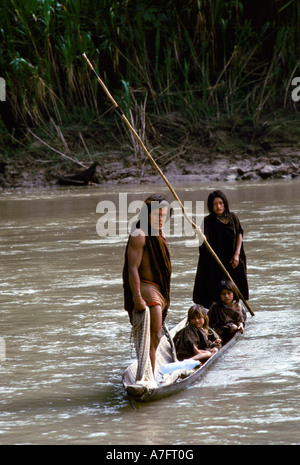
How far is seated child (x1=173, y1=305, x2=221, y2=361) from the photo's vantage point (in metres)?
5.75

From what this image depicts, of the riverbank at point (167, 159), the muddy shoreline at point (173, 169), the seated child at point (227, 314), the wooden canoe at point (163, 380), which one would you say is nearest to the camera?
the wooden canoe at point (163, 380)

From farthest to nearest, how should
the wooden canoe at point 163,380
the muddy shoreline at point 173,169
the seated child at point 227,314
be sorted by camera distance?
1. the muddy shoreline at point 173,169
2. the seated child at point 227,314
3. the wooden canoe at point 163,380

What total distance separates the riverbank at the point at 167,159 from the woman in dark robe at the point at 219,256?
12505 mm

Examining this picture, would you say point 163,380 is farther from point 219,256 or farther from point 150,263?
point 219,256

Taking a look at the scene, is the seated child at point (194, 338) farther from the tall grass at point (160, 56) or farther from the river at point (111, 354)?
the tall grass at point (160, 56)

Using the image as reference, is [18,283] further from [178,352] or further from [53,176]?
[53,176]

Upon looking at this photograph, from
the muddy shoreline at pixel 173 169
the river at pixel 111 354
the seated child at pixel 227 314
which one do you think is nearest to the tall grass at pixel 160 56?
the muddy shoreline at pixel 173 169

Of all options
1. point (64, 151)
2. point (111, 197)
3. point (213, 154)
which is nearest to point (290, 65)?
point (213, 154)

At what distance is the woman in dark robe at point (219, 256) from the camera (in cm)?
683

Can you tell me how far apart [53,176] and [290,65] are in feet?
21.4

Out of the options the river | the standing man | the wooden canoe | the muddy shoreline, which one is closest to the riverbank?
the muddy shoreline

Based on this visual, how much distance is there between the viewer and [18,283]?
28.5 feet

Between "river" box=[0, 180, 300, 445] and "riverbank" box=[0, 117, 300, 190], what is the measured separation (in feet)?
25.9

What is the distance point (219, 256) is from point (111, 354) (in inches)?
57.0
